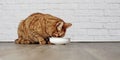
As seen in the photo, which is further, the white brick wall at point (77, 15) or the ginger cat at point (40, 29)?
the white brick wall at point (77, 15)

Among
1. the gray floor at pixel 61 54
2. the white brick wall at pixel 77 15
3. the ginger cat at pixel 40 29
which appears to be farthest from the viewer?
the white brick wall at pixel 77 15

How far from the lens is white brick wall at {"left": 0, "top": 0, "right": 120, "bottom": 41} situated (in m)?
2.72

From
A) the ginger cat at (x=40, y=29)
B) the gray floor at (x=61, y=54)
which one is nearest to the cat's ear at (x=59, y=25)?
the ginger cat at (x=40, y=29)

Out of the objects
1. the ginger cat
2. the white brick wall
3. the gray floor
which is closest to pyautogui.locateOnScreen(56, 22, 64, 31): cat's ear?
the ginger cat

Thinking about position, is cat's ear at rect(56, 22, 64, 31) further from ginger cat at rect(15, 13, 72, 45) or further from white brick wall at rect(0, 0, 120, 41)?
white brick wall at rect(0, 0, 120, 41)

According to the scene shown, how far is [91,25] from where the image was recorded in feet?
8.94

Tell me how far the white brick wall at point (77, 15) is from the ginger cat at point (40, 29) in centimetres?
104

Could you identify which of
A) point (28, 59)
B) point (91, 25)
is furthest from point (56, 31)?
point (91, 25)

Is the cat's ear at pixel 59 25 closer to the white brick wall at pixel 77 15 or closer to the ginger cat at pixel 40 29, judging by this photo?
the ginger cat at pixel 40 29

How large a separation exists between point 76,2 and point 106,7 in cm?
33

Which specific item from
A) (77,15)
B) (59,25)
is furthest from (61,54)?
(77,15)

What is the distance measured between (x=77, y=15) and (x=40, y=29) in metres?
1.18

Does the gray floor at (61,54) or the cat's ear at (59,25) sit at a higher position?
the cat's ear at (59,25)

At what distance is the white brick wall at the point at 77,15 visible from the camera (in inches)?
107
